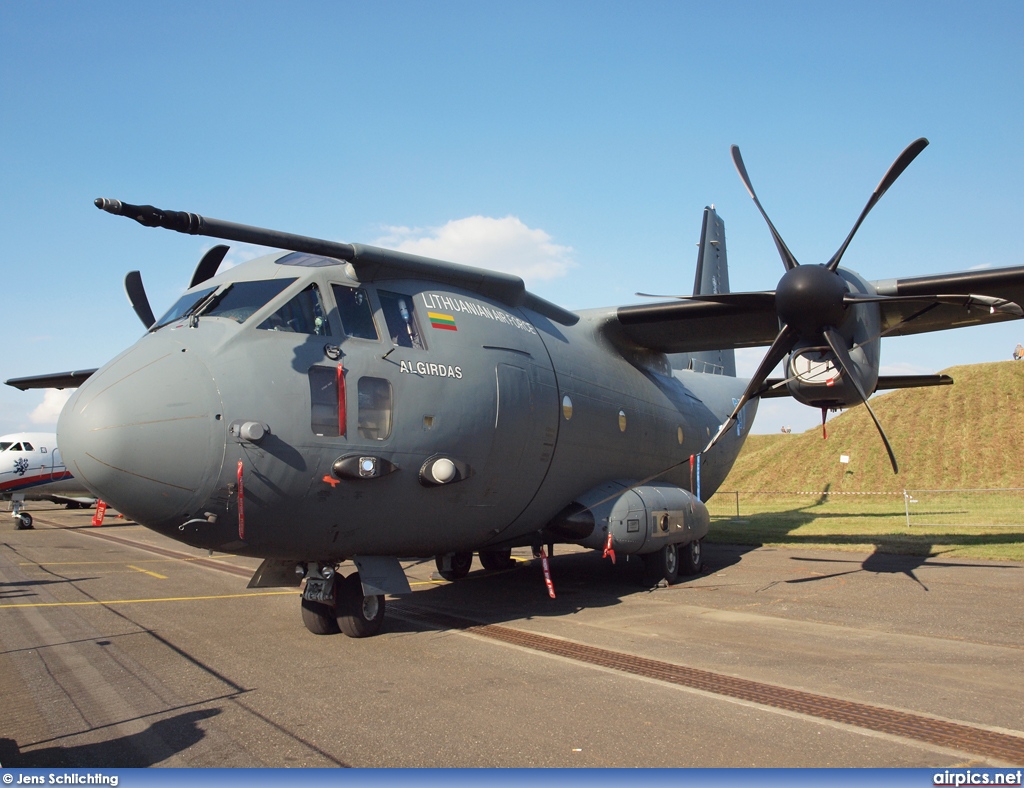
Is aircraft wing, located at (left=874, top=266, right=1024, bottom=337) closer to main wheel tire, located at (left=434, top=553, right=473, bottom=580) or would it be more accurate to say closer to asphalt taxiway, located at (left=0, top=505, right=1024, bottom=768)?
asphalt taxiway, located at (left=0, top=505, right=1024, bottom=768)

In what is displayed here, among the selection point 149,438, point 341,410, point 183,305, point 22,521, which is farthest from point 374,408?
point 22,521

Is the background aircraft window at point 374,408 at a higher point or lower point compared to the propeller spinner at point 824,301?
lower

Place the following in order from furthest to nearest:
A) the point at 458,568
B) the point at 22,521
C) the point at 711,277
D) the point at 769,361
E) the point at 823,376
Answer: the point at 22,521 < the point at 711,277 < the point at 458,568 < the point at 769,361 < the point at 823,376

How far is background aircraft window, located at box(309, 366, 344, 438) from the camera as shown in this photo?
7.90m

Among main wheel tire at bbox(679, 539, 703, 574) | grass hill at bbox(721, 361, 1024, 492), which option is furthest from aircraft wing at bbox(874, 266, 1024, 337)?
grass hill at bbox(721, 361, 1024, 492)

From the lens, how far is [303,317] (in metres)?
8.27

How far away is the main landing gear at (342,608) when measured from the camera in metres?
8.89

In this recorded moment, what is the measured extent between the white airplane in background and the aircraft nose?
27.1 metres

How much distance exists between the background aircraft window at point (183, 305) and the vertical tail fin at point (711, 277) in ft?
42.2

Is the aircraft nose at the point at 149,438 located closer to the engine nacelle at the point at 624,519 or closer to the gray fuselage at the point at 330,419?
the gray fuselage at the point at 330,419

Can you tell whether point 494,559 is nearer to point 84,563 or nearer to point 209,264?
point 209,264

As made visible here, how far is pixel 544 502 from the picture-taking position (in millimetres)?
11008

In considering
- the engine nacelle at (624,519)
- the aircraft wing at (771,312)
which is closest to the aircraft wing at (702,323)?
the aircraft wing at (771,312)

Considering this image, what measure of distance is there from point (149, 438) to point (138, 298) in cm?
538
